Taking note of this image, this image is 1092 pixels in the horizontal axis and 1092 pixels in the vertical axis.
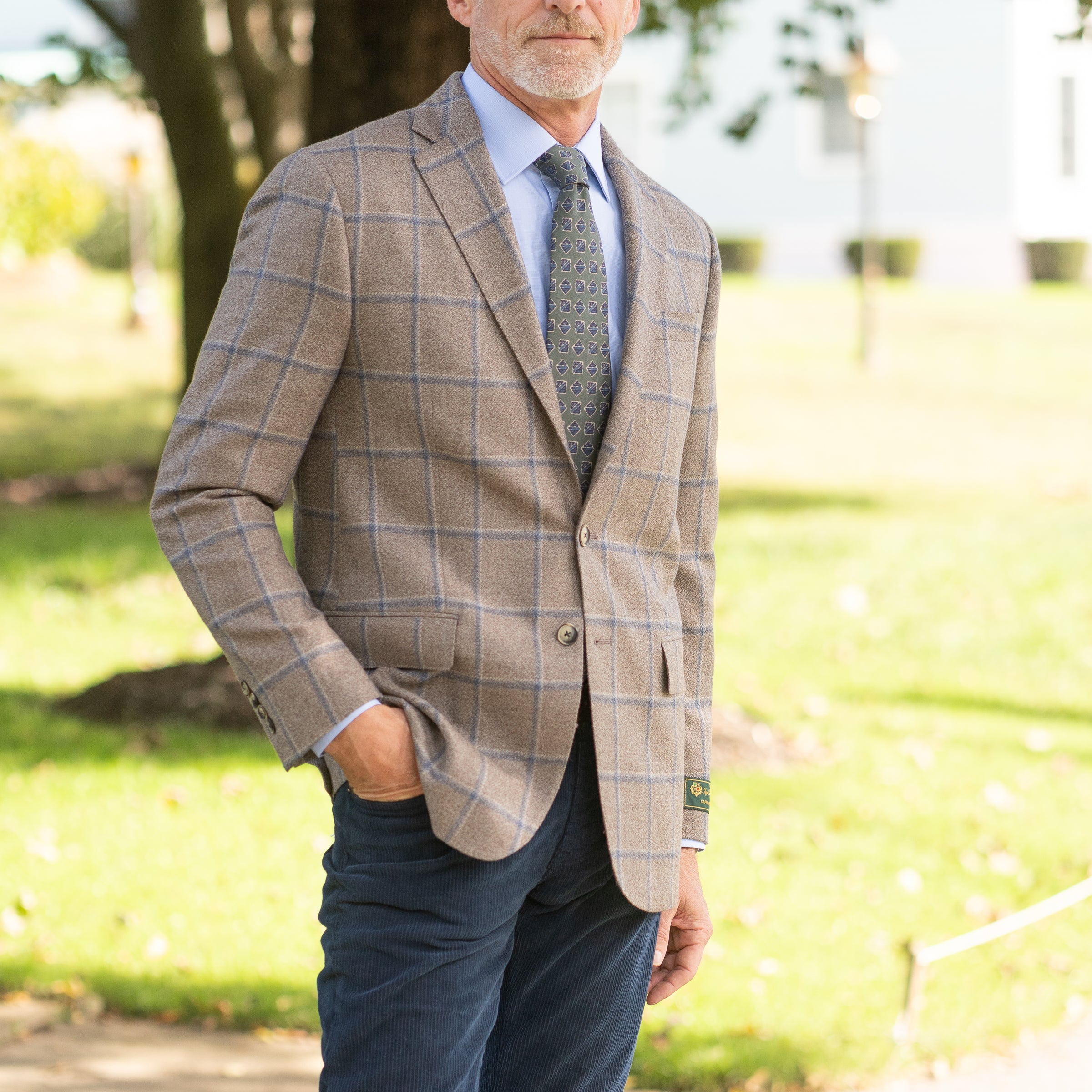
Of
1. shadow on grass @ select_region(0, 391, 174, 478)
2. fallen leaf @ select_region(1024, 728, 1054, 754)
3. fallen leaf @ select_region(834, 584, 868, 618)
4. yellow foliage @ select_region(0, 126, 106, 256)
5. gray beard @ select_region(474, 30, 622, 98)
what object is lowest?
fallen leaf @ select_region(1024, 728, 1054, 754)

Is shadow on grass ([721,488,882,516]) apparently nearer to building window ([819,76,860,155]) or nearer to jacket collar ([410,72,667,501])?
jacket collar ([410,72,667,501])

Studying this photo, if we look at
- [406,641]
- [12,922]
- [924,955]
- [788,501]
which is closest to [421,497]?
[406,641]

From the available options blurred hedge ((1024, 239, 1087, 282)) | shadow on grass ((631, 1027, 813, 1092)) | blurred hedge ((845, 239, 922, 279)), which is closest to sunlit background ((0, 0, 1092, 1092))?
shadow on grass ((631, 1027, 813, 1092))

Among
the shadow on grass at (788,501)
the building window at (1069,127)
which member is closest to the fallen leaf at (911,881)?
the shadow on grass at (788,501)

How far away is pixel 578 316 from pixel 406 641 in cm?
53

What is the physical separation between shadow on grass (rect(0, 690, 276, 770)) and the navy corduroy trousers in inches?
160

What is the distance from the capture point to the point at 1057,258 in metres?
25.0

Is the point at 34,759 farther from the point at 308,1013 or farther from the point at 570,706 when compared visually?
the point at 570,706

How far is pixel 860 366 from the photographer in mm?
19016

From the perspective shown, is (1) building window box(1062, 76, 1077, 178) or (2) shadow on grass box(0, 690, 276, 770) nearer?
(2) shadow on grass box(0, 690, 276, 770)

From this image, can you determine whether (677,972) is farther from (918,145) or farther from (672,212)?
(918,145)

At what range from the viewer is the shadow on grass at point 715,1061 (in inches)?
158

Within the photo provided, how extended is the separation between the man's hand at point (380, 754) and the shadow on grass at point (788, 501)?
10.4 m

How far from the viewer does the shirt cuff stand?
6.38 ft
